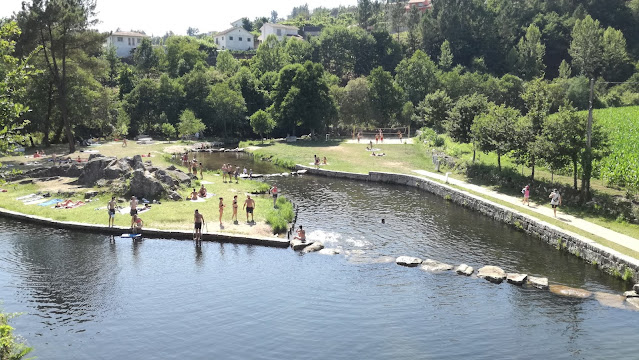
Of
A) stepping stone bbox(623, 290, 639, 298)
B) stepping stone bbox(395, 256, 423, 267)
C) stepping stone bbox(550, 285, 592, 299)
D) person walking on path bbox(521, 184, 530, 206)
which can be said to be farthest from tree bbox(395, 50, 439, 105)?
stepping stone bbox(623, 290, 639, 298)

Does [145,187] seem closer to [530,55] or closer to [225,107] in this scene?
[225,107]

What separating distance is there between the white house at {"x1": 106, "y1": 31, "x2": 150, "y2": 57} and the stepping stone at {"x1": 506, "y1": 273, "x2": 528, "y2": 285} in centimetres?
14978

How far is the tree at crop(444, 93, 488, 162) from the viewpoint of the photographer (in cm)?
5175

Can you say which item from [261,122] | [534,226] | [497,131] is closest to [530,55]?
[261,122]

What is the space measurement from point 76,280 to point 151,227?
7.58m

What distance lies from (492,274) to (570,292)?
11.8 feet

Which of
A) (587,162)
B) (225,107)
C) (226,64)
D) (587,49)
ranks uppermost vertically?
(587,49)

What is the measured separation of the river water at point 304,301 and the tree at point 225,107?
53264mm

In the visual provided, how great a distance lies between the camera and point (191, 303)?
2270cm

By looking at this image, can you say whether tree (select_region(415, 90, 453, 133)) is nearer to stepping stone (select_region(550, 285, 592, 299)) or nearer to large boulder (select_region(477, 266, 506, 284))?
large boulder (select_region(477, 266, 506, 284))

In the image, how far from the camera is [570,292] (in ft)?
79.2

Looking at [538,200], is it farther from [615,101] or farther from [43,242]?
[615,101]

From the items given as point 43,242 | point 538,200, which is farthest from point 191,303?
point 538,200

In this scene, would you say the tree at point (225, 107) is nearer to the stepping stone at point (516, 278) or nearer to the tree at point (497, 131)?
the tree at point (497, 131)
